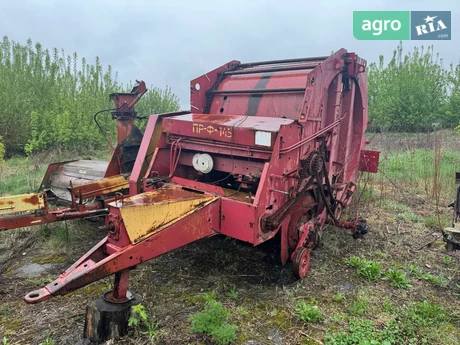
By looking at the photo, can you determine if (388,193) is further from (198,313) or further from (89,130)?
(89,130)

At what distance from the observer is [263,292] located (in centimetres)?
348

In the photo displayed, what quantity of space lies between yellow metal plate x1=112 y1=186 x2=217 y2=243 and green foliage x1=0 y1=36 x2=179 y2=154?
7213 millimetres

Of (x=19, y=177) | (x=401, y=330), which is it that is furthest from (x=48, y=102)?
(x=401, y=330)

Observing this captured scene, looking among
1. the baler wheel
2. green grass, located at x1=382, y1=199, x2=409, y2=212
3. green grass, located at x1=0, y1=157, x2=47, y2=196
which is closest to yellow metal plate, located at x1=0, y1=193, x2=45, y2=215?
the baler wheel

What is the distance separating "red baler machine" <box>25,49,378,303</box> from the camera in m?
2.67

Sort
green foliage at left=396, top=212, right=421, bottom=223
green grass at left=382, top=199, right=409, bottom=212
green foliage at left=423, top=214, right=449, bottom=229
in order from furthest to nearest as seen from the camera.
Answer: green grass at left=382, top=199, right=409, bottom=212 → green foliage at left=396, top=212, right=421, bottom=223 → green foliage at left=423, top=214, right=449, bottom=229

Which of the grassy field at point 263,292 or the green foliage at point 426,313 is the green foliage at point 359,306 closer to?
the grassy field at point 263,292

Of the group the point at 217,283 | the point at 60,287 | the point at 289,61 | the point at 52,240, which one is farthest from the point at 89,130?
the point at 60,287

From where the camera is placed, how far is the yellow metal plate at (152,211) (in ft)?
8.53

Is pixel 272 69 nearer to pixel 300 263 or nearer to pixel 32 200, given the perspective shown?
pixel 300 263

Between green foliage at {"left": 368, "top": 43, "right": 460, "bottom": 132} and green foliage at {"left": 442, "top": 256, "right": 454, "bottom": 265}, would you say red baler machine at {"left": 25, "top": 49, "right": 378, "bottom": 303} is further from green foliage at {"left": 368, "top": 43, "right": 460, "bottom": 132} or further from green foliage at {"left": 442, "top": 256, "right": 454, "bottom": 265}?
green foliage at {"left": 368, "top": 43, "right": 460, "bottom": 132}

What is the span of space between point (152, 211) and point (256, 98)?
2.16 meters

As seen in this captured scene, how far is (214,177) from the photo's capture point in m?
4.13

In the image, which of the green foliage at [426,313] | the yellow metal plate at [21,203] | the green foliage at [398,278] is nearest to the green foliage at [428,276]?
the green foliage at [398,278]
